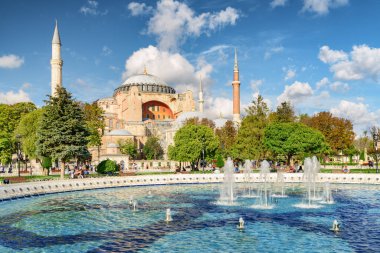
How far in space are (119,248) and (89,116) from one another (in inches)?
1743

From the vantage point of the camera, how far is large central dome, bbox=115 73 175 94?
94162 mm

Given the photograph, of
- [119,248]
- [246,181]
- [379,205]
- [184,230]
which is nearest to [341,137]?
[246,181]

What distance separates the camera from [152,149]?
225 feet

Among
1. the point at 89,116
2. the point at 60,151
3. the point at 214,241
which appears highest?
the point at 89,116

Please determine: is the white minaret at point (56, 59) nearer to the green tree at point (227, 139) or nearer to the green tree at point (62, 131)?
the green tree at point (62, 131)

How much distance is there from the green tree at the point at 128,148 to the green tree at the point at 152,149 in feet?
7.56

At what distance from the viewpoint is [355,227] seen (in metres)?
15.4

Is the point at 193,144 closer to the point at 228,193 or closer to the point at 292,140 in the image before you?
the point at 292,140

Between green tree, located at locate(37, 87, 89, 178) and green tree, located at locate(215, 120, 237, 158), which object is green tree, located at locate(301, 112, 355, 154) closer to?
green tree, located at locate(215, 120, 237, 158)

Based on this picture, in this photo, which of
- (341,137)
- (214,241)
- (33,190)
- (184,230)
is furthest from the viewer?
(341,137)

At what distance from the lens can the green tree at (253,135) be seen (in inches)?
1694

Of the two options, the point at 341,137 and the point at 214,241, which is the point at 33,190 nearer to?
the point at 214,241

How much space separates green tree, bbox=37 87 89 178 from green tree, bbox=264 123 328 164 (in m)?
20.0

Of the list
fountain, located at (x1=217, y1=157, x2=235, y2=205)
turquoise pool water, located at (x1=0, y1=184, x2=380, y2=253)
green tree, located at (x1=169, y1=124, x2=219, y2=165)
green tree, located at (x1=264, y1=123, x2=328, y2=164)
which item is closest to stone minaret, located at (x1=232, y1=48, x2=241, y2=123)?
green tree, located at (x1=169, y1=124, x2=219, y2=165)
